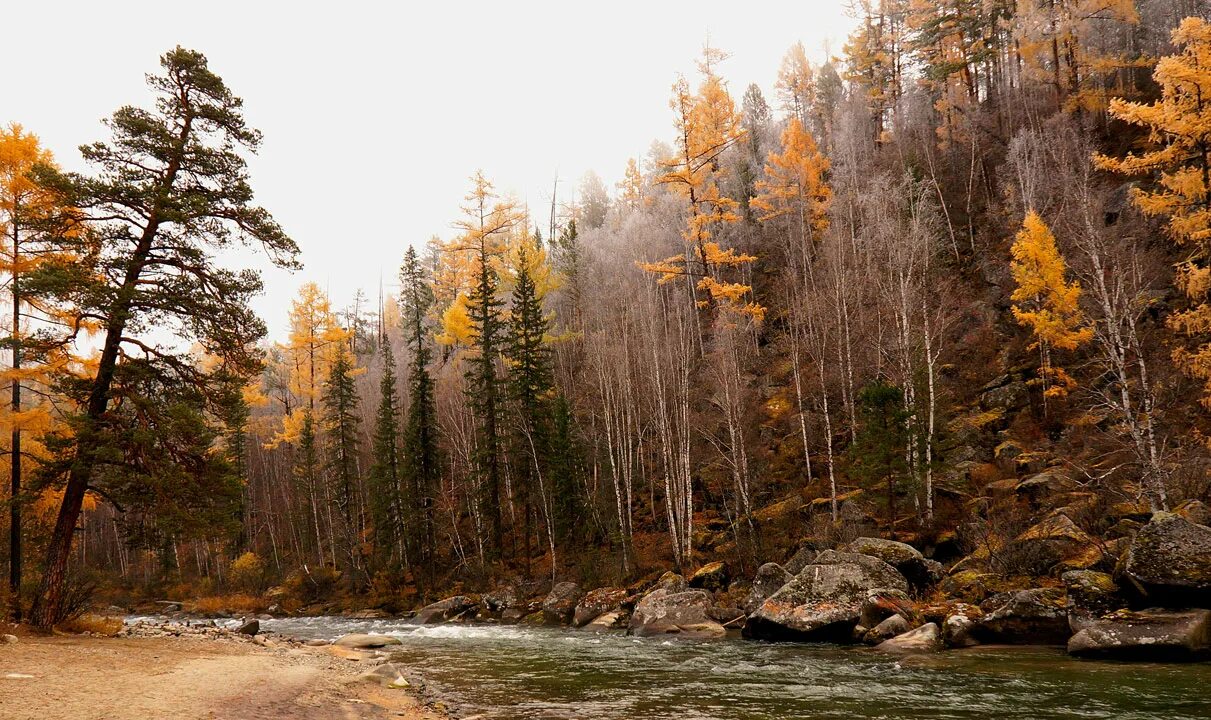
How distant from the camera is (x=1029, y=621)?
13.9 meters

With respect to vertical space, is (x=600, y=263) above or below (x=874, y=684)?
above

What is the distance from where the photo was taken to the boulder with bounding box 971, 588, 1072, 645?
44.9 ft

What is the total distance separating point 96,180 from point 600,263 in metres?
30.4

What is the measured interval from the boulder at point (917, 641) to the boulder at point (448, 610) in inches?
811

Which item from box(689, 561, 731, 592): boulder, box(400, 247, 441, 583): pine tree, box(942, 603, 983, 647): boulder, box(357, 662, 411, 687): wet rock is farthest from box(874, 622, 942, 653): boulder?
box(400, 247, 441, 583): pine tree

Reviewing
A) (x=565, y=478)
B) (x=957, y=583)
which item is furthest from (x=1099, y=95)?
(x=565, y=478)

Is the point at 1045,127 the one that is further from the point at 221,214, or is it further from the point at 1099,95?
the point at 221,214

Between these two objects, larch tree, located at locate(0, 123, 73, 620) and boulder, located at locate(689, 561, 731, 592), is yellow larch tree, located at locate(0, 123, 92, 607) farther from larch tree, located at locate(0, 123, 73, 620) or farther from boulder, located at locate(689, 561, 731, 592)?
boulder, located at locate(689, 561, 731, 592)

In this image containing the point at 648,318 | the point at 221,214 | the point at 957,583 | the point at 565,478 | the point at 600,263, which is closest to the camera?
the point at 221,214

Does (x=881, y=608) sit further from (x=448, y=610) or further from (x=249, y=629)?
(x=448, y=610)

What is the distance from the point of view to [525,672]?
14156 millimetres

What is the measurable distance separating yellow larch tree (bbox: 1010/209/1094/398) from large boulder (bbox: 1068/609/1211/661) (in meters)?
14.5

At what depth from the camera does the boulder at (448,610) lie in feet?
96.6

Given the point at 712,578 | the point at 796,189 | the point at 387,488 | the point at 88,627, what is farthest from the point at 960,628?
the point at 387,488
